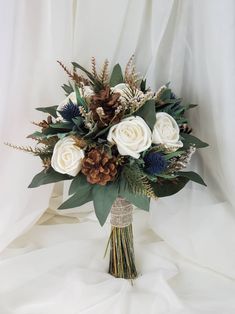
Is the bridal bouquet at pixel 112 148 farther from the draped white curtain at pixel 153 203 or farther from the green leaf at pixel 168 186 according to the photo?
the draped white curtain at pixel 153 203

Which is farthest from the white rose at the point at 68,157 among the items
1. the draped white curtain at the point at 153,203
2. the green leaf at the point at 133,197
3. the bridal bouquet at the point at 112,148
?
the draped white curtain at the point at 153,203

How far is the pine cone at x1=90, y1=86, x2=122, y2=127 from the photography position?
0.93 meters

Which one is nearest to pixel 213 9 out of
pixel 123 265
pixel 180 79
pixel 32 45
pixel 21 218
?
pixel 180 79

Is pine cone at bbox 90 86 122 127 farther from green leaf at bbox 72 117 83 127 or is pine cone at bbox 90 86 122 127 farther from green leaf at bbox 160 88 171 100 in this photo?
green leaf at bbox 160 88 171 100

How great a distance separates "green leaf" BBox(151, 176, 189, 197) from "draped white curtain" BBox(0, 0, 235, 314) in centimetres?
17

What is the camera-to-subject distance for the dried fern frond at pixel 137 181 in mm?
899

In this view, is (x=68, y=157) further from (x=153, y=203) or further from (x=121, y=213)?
(x=153, y=203)

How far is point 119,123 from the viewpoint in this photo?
3.03 feet

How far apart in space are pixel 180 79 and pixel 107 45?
0.24m

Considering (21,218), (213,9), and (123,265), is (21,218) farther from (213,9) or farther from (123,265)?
(213,9)

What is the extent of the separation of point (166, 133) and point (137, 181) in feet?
0.44

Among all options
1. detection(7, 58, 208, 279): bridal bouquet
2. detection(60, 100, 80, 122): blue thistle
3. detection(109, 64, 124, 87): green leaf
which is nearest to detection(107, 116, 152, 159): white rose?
detection(7, 58, 208, 279): bridal bouquet

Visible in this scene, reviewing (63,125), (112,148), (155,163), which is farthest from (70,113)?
(155,163)

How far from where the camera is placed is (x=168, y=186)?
1.01 m
